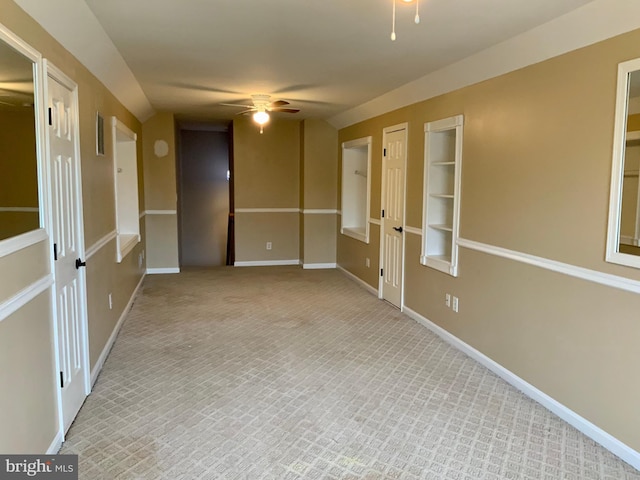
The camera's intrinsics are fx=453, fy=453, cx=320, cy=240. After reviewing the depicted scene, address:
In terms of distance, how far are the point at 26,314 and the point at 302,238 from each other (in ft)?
19.4

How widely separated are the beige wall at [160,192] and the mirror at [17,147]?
513 cm

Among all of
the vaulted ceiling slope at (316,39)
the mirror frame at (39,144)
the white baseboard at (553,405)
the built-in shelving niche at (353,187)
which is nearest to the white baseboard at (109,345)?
the mirror frame at (39,144)

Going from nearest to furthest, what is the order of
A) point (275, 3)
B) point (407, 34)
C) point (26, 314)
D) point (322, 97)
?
point (26, 314), point (275, 3), point (407, 34), point (322, 97)

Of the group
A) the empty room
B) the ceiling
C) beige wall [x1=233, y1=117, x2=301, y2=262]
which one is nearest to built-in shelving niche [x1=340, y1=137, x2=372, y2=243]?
beige wall [x1=233, y1=117, x2=301, y2=262]

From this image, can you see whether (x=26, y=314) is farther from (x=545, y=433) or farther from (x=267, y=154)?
(x=267, y=154)

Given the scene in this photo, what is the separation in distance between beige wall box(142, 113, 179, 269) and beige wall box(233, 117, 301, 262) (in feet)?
3.40

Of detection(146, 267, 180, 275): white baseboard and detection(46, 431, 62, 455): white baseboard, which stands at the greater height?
detection(146, 267, 180, 275): white baseboard

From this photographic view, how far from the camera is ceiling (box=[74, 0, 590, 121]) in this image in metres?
2.66

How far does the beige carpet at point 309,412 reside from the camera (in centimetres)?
240

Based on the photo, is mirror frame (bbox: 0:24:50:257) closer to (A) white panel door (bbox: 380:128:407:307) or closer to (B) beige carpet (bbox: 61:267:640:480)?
(B) beige carpet (bbox: 61:267:640:480)

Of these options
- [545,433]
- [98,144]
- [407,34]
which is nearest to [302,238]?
[98,144]

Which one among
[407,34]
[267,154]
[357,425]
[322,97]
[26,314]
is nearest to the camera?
[26,314]

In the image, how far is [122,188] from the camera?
5.73 m

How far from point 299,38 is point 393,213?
9.30 ft
